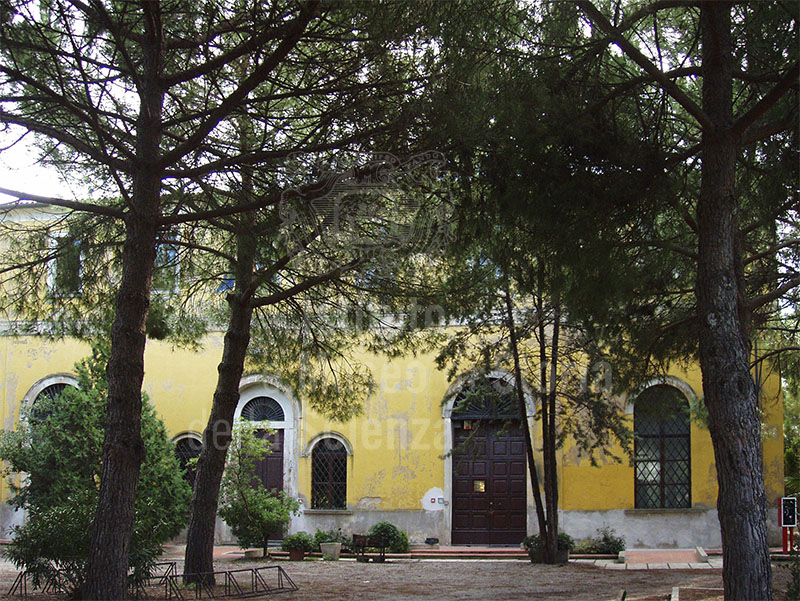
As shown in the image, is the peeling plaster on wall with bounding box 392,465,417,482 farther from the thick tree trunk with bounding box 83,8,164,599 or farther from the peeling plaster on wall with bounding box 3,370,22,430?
the thick tree trunk with bounding box 83,8,164,599

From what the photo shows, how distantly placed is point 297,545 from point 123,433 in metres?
10.4

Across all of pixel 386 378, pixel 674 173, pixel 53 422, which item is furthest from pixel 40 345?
pixel 674 173

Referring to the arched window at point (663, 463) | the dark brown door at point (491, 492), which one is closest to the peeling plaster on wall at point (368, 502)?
the dark brown door at point (491, 492)

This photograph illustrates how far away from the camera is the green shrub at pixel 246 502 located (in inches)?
679

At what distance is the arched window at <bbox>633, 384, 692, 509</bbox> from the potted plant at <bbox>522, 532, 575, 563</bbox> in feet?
6.51

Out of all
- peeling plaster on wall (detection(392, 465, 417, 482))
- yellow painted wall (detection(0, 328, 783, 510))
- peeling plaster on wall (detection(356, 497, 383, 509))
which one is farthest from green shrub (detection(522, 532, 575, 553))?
peeling plaster on wall (detection(356, 497, 383, 509))

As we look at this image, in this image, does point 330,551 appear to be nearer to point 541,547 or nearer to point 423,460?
point 423,460

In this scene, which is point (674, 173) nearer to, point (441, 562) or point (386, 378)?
point (441, 562)

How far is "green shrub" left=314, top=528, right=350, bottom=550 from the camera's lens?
1827cm

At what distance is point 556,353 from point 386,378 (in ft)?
18.0

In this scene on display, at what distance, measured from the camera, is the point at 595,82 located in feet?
26.3

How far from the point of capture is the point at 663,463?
18.7 meters

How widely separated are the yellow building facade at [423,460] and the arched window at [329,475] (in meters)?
0.02

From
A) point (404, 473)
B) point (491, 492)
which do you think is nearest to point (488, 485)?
point (491, 492)
